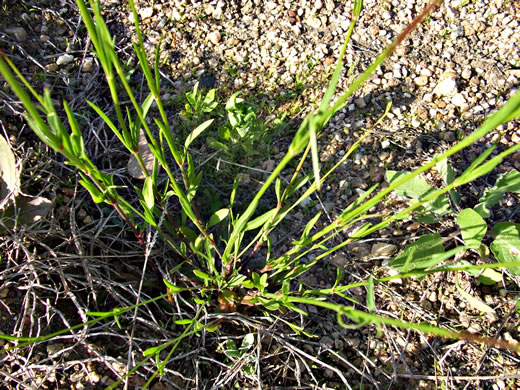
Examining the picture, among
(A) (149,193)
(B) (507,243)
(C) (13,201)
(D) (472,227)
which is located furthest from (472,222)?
(C) (13,201)

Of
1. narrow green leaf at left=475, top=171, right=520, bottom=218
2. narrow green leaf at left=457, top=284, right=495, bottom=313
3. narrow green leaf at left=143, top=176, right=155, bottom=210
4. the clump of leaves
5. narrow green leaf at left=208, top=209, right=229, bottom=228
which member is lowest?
the clump of leaves

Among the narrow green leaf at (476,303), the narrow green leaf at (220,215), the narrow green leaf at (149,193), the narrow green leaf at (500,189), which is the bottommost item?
the narrow green leaf at (220,215)

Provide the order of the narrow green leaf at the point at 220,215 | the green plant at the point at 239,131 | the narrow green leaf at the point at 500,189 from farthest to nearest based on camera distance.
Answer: the green plant at the point at 239,131 → the narrow green leaf at the point at 500,189 → the narrow green leaf at the point at 220,215

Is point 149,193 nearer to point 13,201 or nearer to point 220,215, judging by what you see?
point 220,215

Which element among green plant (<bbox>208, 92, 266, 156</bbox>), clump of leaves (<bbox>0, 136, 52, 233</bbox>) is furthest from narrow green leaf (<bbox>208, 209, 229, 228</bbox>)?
clump of leaves (<bbox>0, 136, 52, 233</bbox>)

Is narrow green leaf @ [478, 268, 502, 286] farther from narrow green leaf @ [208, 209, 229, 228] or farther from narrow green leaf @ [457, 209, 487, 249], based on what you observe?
narrow green leaf @ [208, 209, 229, 228]

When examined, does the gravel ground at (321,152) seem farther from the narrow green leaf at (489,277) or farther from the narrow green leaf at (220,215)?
the narrow green leaf at (220,215)

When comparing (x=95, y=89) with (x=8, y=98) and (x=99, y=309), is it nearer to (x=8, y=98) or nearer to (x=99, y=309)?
(x=8, y=98)

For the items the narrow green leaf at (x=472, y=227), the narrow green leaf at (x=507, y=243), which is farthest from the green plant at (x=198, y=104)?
the narrow green leaf at (x=507, y=243)

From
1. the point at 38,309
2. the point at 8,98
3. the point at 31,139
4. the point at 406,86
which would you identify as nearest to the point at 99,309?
the point at 38,309
